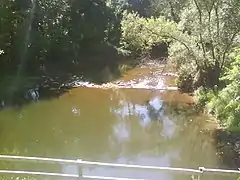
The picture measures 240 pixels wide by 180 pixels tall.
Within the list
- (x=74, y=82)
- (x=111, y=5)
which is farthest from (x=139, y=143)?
(x=111, y=5)

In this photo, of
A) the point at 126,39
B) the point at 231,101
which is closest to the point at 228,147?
the point at 231,101

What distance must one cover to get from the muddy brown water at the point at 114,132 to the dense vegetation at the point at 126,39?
1.30 metres

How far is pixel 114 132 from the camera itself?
14.7 meters

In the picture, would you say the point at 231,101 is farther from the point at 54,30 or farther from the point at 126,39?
the point at 126,39

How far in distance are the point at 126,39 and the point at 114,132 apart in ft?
40.9

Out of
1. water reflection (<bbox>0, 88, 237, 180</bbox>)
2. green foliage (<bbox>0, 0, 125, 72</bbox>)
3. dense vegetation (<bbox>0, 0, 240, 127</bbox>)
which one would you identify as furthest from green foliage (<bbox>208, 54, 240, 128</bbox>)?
green foliage (<bbox>0, 0, 125, 72</bbox>)

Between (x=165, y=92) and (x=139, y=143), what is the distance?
6.54 m

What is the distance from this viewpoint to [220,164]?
12125 mm

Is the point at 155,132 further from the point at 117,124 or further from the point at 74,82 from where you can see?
the point at 74,82

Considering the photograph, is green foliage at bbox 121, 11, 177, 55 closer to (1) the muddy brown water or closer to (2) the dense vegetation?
(2) the dense vegetation

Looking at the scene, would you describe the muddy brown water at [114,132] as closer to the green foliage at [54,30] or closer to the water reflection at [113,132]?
the water reflection at [113,132]

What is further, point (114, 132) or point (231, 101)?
point (114, 132)

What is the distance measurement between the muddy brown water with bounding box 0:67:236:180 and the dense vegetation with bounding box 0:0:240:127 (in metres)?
1.30

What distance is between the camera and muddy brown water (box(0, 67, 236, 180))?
12375mm
